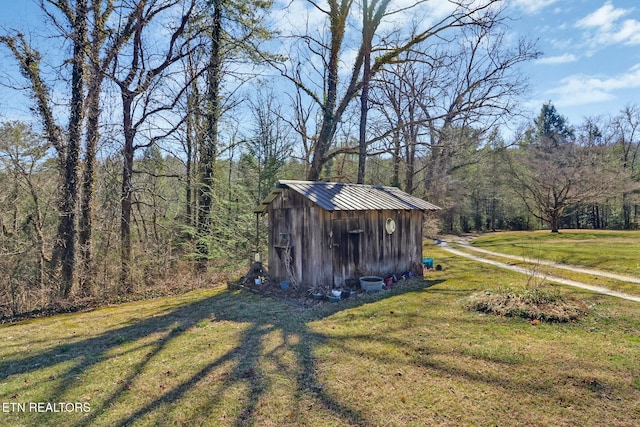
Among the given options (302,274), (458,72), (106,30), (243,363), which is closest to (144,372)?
(243,363)

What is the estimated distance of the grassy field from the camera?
3572 mm

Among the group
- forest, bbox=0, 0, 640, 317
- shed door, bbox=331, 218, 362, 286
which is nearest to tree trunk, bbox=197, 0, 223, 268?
forest, bbox=0, 0, 640, 317

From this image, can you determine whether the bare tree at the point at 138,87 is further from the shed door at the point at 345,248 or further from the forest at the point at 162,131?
the shed door at the point at 345,248

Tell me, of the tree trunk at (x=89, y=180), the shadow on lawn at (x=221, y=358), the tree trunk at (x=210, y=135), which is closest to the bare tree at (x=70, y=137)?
the tree trunk at (x=89, y=180)

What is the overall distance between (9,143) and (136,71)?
449cm

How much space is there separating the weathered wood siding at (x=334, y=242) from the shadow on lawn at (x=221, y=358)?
111 centimetres

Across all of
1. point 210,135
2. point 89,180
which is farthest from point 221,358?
point 210,135

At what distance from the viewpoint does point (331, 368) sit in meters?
4.62

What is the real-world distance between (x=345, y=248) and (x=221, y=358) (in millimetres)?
4830

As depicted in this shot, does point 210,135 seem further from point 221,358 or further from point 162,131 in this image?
point 221,358

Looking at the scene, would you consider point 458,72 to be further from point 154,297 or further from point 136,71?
point 154,297

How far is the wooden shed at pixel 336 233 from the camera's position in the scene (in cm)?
891

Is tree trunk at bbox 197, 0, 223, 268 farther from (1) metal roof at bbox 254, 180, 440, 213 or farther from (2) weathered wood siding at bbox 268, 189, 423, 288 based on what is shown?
(2) weathered wood siding at bbox 268, 189, 423, 288

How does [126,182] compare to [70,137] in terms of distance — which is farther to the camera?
[126,182]
